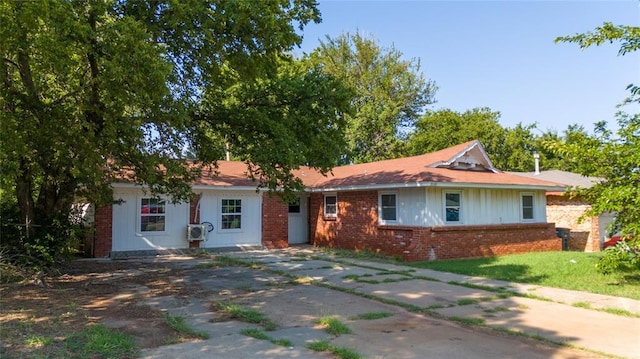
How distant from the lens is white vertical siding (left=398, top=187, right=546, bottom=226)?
48.3ft

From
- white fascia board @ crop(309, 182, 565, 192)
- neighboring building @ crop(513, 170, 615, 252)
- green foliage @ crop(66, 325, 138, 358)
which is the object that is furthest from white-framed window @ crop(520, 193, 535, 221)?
green foliage @ crop(66, 325, 138, 358)

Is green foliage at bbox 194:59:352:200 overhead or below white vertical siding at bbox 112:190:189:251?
overhead

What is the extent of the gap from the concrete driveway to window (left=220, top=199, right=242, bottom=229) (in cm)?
557

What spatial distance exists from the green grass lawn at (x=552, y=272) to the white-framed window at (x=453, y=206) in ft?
4.71

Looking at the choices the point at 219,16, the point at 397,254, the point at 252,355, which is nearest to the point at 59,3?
the point at 219,16

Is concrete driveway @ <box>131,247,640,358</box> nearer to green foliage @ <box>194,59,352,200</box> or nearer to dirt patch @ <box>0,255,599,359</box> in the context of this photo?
dirt patch @ <box>0,255,599,359</box>

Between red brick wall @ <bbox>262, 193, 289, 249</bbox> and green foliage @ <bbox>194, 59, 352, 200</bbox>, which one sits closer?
green foliage @ <bbox>194, 59, 352, 200</bbox>

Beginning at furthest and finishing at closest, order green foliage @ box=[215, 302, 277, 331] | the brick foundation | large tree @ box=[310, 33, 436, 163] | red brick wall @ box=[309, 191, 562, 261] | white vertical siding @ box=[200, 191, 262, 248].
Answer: large tree @ box=[310, 33, 436, 163] < the brick foundation < white vertical siding @ box=[200, 191, 262, 248] < red brick wall @ box=[309, 191, 562, 261] < green foliage @ box=[215, 302, 277, 331]

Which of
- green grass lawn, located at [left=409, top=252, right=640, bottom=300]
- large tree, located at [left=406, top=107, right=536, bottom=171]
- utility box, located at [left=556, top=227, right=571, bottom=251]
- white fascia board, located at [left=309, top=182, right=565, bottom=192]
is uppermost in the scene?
large tree, located at [left=406, top=107, right=536, bottom=171]

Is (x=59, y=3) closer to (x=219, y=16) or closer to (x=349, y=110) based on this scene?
(x=219, y=16)

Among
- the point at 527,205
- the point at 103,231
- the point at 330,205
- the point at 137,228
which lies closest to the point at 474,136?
the point at 527,205

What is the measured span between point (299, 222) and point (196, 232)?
5197mm

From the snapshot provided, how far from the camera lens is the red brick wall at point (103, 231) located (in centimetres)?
1475

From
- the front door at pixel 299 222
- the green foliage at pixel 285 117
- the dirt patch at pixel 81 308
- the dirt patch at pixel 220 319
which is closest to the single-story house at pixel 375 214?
the front door at pixel 299 222
